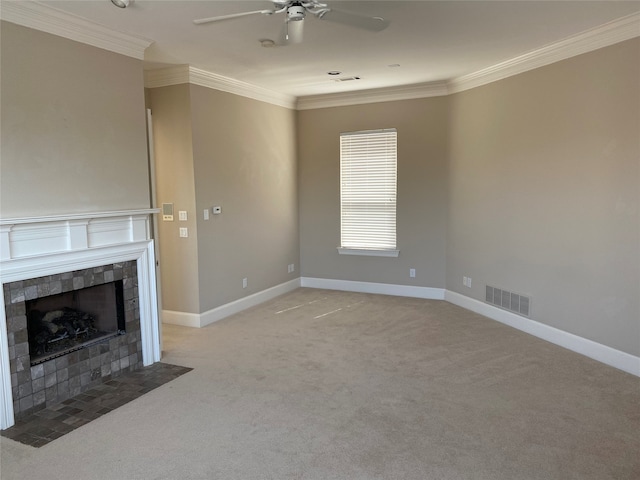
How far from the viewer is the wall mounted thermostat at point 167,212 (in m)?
4.93

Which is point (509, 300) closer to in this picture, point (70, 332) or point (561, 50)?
point (561, 50)

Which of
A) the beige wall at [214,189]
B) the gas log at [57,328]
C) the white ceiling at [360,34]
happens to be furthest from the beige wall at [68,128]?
the beige wall at [214,189]

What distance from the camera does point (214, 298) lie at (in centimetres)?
514

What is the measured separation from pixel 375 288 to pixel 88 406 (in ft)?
13.6

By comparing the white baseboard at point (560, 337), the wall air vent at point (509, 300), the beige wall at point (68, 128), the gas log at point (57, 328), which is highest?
the beige wall at point (68, 128)

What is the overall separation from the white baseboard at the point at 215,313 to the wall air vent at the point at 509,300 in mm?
2841

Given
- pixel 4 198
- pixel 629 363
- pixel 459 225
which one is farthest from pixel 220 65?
pixel 629 363

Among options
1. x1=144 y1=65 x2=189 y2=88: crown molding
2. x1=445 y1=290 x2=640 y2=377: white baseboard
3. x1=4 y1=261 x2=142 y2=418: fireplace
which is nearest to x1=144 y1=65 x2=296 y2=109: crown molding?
x1=144 y1=65 x2=189 y2=88: crown molding

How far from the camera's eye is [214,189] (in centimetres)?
505

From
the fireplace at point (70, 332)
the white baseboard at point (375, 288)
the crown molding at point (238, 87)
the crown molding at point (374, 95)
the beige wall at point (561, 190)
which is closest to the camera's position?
the fireplace at point (70, 332)

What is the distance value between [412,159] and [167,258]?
3407mm

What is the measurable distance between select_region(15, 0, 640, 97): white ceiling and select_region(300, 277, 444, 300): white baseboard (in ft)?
9.25

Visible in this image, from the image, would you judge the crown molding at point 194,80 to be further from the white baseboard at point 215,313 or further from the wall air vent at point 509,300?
the wall air vent at point 509,300

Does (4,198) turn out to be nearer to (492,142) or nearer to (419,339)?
(419,339)
